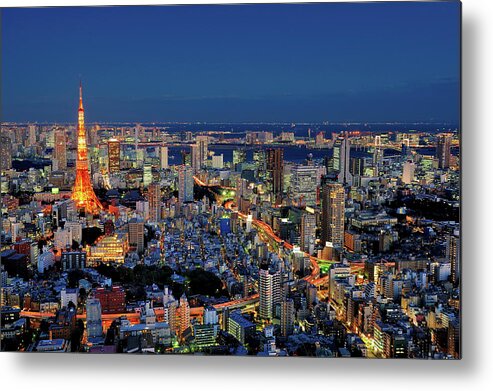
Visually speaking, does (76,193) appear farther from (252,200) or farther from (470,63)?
(470,63)

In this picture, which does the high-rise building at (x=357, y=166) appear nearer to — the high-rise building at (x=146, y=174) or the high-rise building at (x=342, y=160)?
the high-rise building at (x=342, y=160)

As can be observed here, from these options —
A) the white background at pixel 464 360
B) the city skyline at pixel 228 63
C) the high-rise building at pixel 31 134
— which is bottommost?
the white background at pixel 464 360

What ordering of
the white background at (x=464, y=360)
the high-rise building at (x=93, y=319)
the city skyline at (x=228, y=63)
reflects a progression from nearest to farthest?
the white background at (x=464, y=360) → the city skyline at (x=228, y=63) → the high-rise building at (x=93, y=319)

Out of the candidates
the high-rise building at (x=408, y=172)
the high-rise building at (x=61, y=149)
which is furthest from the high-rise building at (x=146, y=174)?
the high-rise building at (x=408, y=172)

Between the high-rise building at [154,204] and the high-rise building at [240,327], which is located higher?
the high-rise building at [154,204]

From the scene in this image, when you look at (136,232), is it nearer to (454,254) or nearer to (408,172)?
(408,172)

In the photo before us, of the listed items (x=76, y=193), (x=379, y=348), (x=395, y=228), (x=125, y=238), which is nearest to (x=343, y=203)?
(x=395, y=228)

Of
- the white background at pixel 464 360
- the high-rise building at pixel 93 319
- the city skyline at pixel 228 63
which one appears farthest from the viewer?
the high-rise building at pixel 93 319
